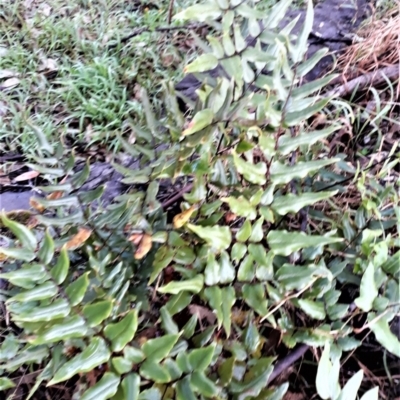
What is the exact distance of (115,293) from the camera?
49.4 inches

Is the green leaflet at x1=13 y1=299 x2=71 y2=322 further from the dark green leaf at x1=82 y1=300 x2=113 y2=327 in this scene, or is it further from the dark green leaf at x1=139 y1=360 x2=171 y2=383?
the dark green leaf at x1=139 y1=360 x2=171 y2=383

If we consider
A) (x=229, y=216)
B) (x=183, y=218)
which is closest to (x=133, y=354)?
(x=183, y=218)

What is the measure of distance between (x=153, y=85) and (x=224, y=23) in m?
1.24

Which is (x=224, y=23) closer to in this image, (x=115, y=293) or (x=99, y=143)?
(x=115, y=293)

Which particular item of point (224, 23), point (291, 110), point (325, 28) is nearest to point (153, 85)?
point (325, 28)

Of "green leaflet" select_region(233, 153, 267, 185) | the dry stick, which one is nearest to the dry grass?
the dry stick

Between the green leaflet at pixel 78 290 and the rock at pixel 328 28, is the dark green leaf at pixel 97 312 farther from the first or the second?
the rock at pixel 328 28

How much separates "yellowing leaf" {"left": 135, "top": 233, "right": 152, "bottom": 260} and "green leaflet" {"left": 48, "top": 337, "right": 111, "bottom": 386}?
0.24m

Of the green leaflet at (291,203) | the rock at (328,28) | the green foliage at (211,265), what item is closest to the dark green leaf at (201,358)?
the green foliage at (211,265)

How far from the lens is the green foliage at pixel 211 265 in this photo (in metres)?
1.07

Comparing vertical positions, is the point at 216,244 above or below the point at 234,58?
below

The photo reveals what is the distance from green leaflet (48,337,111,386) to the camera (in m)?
1.01

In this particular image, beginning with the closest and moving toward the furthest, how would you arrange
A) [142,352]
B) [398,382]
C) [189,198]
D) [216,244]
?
[142,352] → [216,244] → [189,198] → [398,382]

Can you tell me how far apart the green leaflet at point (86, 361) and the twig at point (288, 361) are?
0.47m
